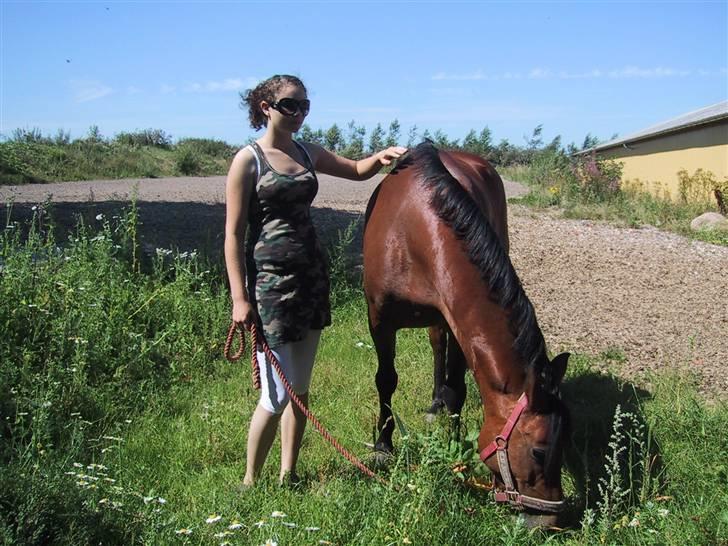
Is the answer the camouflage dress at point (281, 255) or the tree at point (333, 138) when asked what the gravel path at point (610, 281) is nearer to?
the camouflage dress at point (281, 255)

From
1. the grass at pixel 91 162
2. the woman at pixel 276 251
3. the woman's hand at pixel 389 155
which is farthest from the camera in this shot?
the grass at pixel 91 162

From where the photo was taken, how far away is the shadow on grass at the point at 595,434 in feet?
10.2

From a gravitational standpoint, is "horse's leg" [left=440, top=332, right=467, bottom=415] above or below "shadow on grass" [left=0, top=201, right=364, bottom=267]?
below

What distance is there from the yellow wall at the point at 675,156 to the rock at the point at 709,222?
2.63m

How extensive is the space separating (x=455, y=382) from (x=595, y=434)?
0.96m

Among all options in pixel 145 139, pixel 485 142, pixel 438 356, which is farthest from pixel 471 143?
pixel 438 356

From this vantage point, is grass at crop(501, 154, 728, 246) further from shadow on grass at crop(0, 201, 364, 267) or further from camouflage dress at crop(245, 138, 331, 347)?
camouflage dress at crop(245, 138, 331, 347)

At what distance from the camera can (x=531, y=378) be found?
252 centimetres

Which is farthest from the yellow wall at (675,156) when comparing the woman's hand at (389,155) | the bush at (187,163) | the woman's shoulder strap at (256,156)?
the bush at (187,163)

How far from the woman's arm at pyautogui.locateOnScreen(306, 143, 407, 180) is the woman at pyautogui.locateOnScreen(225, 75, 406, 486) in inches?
9.2

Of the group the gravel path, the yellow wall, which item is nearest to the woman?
the gravel path

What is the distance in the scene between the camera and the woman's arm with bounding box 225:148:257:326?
106 inches

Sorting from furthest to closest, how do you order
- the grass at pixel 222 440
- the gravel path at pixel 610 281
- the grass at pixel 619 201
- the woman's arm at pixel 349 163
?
the grass at pixel 619 201 → the gravel path at pixel 610 281 → the woman's arm at pixel 349 163 → the grass at pixel 222 440

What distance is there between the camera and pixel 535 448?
8.26 feet
